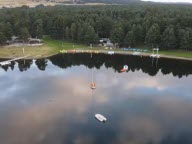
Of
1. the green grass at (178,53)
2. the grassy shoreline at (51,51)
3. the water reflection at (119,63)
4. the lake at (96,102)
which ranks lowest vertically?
the lake at (96,102)

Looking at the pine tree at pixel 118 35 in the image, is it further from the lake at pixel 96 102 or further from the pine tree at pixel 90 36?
the lake at pixel 96 102

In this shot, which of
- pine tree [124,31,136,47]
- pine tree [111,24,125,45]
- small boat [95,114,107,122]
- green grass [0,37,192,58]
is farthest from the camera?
pine tree [111,24,125,45]

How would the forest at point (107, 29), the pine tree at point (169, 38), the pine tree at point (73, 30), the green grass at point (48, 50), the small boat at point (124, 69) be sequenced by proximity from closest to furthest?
the small boat at point (124, 69), the green grass at point (48, 50), the pine tree at point (169, 38), the forest at point (107, 29), the pine tree at point (73, 30)

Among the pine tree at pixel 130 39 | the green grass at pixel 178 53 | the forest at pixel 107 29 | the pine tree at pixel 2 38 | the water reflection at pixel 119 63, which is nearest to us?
the water reflection at pixel 119 63

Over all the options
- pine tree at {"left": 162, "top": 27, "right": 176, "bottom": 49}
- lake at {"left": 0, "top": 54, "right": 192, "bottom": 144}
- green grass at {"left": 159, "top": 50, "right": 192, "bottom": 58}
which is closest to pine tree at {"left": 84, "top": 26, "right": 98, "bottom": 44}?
lake at {"left": 0, "top": 54, "right": 192, "bottom": 144}

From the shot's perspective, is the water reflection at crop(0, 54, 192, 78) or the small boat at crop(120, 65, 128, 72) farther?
the water reflection at crop(0, 54, 192, 78)

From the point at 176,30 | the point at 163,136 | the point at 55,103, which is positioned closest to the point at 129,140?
the point at 163,136

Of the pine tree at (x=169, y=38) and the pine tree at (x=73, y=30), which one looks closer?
the pine tree at (x=169, y=38)

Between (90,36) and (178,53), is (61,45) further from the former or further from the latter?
(178,53)

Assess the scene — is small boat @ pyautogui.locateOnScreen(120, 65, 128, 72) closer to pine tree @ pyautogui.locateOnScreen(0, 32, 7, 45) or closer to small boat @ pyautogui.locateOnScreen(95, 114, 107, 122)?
small boat @ pyautogui.locateOnScreen(95, 114, 107, 122)

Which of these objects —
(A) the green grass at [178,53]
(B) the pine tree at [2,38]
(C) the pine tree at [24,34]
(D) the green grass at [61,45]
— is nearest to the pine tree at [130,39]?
(A) the green grass at [178,53]
